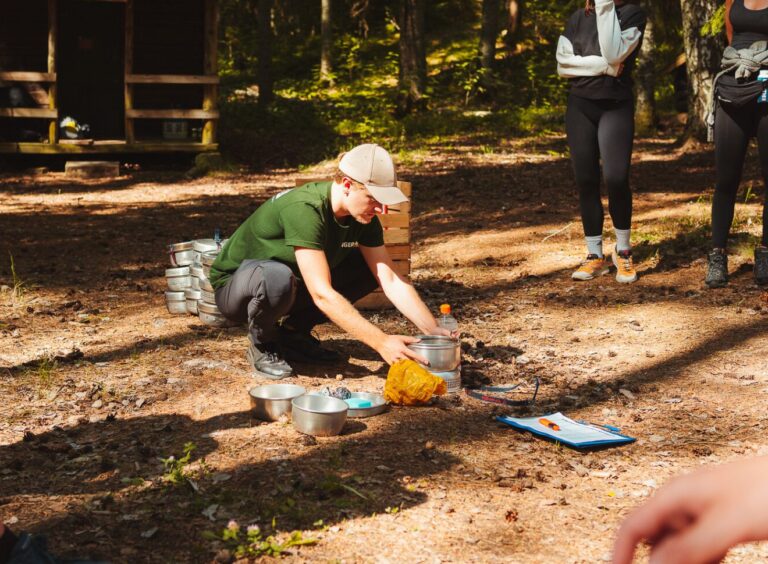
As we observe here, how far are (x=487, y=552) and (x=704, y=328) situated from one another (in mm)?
3599

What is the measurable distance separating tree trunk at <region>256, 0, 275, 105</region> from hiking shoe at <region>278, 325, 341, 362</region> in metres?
15.4

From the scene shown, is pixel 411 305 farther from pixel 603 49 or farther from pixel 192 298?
pixel 603 49

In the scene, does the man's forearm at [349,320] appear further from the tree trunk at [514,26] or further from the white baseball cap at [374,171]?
the tree trunk at [514,26]

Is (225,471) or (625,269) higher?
(625,269)

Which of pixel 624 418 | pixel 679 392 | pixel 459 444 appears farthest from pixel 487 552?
pixel 679 392

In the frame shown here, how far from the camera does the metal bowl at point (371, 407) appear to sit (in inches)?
188

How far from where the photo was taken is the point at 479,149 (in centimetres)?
1669

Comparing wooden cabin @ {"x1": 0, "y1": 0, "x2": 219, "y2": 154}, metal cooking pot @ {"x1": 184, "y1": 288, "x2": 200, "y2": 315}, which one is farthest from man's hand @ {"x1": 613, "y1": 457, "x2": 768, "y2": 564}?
wooden cabin @ {"x1": 0, "y1": 0, "x2": 219, "y2": 154}

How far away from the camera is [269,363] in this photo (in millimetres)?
5402

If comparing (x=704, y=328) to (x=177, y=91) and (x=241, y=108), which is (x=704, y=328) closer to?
(x=177, y=91)

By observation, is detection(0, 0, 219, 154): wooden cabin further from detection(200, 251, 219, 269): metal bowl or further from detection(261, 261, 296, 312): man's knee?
detection(261, 261, 296, 312): man's knee

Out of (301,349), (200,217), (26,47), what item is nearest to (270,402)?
(301,349)

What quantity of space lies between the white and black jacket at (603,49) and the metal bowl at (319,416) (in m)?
3.89

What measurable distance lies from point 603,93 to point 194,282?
350 cm
